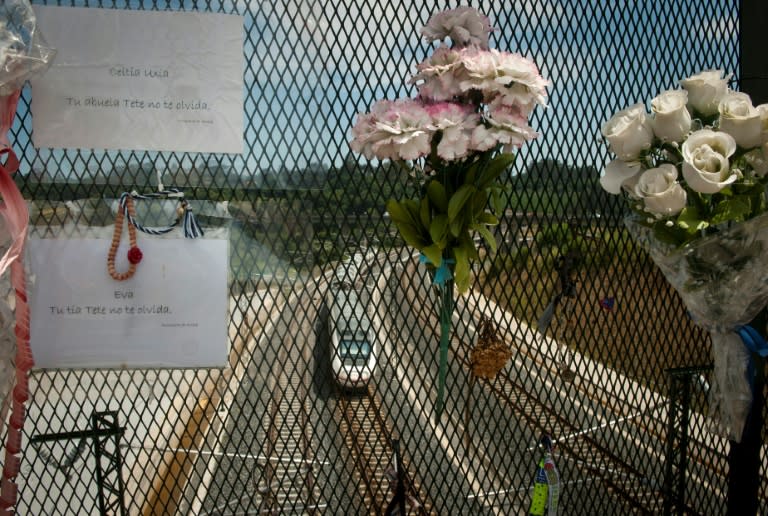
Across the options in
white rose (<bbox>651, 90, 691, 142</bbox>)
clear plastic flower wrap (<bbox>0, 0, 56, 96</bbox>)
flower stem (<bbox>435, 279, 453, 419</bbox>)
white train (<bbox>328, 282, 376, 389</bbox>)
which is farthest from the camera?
white train (<bbox>328, 282, 376, 389</bbox>)

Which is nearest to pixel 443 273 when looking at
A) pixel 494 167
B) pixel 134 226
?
pixel 494 167

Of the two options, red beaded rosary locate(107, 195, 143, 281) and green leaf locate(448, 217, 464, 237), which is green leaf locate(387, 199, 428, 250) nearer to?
green leaf locate(448, 217, 464, 237)

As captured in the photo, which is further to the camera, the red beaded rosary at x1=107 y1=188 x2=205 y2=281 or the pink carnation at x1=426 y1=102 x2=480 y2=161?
the red beaded rosary at x1=107 y1=188 x2=205 y2=281

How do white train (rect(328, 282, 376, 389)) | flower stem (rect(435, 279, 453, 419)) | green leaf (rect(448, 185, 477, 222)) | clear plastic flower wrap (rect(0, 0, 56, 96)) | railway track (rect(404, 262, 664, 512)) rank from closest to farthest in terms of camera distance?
clear plastic flower wrap (rect(0, 0, 56, 96)) → green leaf (rect(448, 185, 477, 222)) → flower stem (rect(435, 279, 453, 419)) → white train (rect(328, 282, 376, 389)) → railway track (rect(404, 262, 664, 512))

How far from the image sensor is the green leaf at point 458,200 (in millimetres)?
1618

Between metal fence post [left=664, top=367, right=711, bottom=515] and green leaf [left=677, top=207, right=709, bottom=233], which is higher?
green leaf [left=677, top=207, right=709, bottom=233]

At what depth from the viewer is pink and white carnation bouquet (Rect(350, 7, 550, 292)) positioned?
61.1 inches

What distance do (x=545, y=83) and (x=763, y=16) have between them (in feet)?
3.45

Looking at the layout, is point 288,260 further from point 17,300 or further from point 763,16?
point 763,16

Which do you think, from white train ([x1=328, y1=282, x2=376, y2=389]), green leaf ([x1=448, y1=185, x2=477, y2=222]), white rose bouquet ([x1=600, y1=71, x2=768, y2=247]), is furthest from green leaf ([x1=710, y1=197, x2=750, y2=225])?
white train ([x1=328, y1=282, x2=376, y2=389])

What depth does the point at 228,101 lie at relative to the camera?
1.77 m

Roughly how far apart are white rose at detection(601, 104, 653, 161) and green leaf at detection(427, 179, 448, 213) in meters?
0.43

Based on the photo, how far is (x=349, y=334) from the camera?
74.4 inches

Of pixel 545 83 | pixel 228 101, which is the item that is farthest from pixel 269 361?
pixel 545 83
